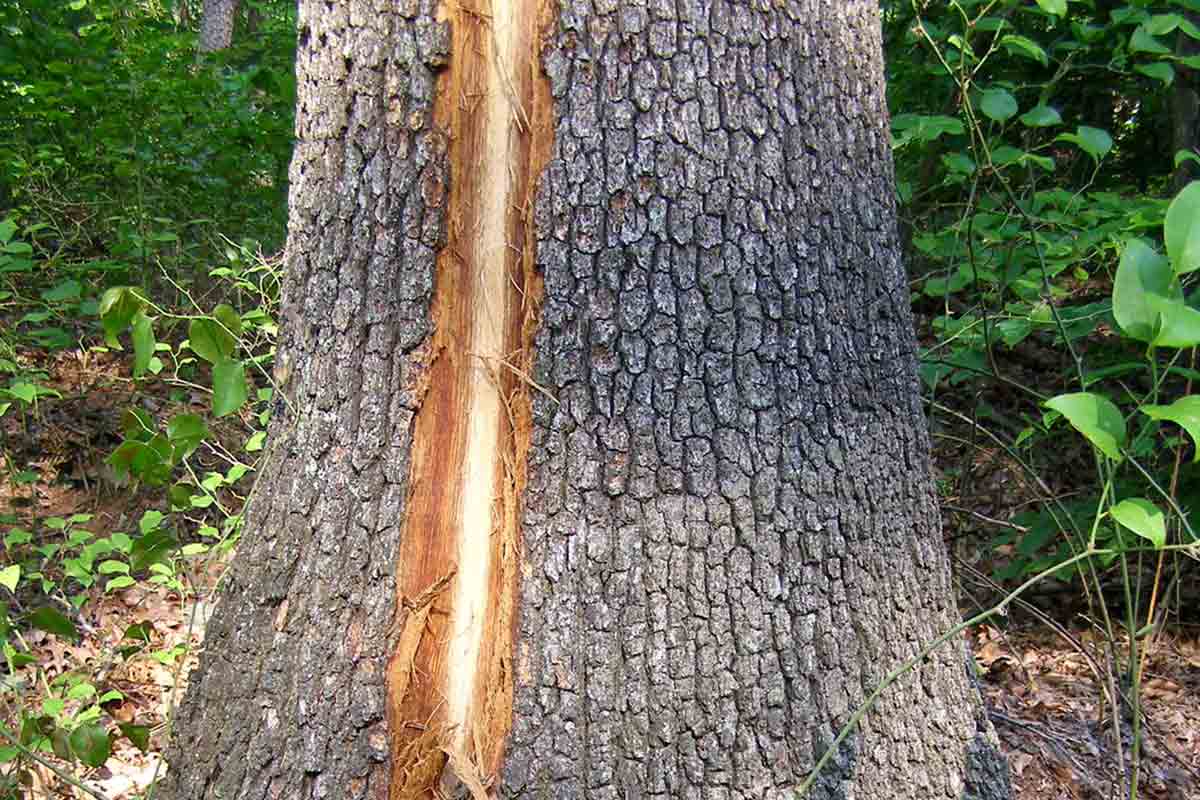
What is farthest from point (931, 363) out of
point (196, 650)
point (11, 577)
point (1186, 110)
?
point (11, 577)

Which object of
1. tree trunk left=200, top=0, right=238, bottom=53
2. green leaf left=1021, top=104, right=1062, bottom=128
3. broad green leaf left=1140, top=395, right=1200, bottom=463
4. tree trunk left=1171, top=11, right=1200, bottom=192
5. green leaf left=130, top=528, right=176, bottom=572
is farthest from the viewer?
tree trunk left=200, top=0, right=238, bottom=53

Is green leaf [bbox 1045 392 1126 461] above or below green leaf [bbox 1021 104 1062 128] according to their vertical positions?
below

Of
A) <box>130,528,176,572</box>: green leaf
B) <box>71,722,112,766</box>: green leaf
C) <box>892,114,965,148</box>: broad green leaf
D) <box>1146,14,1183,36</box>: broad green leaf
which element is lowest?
<box>71,722,112,766</box>: green leaf

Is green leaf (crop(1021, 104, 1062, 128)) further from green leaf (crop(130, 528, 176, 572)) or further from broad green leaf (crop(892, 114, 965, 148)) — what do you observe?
green leaf (crop(130, 528, 176, 572))

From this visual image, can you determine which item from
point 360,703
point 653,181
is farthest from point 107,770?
point 653,181

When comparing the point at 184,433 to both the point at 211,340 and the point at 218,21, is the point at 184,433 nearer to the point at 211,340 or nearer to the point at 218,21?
the point at 211,340

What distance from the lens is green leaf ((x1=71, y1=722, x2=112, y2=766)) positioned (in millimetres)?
1790

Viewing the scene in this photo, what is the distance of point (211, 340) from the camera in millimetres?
Result: 1713

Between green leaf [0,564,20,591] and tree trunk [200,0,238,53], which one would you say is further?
tree trunk [200,0,238,53]

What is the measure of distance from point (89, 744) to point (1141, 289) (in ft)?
7.01

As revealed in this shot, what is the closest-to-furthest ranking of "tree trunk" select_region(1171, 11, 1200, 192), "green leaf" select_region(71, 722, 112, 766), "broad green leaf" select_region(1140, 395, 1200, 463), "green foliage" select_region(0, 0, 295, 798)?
1. "broad green leaf" select_region(1140, 395, 1200, 463)
2. "green leaf" select_region(71, 722, 112, 766)
3. "green foliage" select_region(0, 0, 295, 798)
4. "tree trunk" select_region(1171, 11, 1200, 192)

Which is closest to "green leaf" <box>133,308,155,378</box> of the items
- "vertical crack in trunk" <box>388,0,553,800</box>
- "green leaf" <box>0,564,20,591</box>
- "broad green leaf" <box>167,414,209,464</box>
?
"broad green leaf" <box>167,414,209,464</box>

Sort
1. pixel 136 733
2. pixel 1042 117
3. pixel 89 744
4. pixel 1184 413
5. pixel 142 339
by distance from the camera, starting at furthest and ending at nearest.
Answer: pixel 1042 117
pixel 136 733
pixel 89 744
pixel 142 339
pixel 1184 413

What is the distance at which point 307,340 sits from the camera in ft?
5.00
